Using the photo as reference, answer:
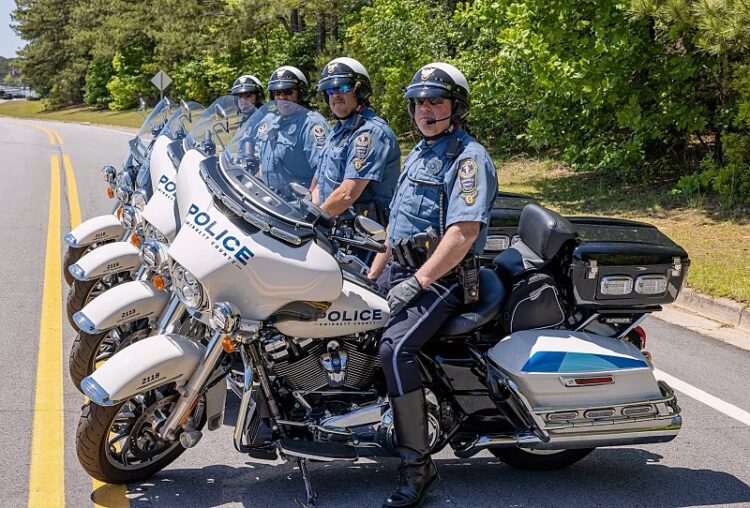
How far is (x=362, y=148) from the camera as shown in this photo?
17.6ft

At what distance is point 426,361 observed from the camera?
164 inches

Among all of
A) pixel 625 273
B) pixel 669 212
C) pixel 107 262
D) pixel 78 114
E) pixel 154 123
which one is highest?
pixel 154 123

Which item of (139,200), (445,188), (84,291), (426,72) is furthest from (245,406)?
(84,291)

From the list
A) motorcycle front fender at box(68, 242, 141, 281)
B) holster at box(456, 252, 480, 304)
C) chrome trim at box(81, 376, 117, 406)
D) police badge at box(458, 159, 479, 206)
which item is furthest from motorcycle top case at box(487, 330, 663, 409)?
motorcycle front fender at box(68, 242, 141, 281)

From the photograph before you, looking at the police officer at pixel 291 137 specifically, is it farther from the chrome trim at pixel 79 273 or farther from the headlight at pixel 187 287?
the headlight at pixel 187 287

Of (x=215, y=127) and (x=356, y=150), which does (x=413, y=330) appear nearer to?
(x=356, y=150)

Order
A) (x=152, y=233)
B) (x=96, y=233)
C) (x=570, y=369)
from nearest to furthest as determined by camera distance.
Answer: (x=570, y=369)
(x=152, y=233)
(x=96, y=233)

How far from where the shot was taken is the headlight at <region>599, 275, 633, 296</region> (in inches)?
166

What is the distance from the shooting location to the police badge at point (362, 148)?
5371mm

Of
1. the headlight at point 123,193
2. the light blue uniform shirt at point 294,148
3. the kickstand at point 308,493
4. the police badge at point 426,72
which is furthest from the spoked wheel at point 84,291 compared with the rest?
the police badge at point 426,72

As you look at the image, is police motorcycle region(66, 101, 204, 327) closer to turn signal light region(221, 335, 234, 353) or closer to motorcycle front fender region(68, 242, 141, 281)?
motorcycle front fender region(68, 242, 141, 281)

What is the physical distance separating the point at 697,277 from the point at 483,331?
4.82 meters

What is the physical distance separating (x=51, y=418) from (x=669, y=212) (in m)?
9.67

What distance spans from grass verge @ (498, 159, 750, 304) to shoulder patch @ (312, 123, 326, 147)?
3998mm
